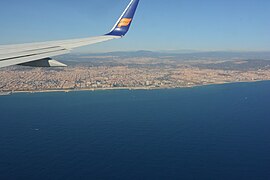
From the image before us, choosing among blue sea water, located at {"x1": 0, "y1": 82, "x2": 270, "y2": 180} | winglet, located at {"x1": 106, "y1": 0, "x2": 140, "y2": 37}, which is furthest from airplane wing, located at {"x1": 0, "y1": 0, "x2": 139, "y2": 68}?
blue sea water, located at {"x1": 0, "y1": 82, "x2": 270, "y2": 180}

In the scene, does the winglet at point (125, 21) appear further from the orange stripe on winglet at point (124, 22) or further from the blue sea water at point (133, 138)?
the blue sea water at point (133, 138)

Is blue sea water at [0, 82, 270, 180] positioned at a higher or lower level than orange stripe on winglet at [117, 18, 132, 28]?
lower

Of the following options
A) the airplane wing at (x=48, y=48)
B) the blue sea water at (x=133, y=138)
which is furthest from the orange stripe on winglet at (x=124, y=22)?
the blue sea water at (x=133, y=138)

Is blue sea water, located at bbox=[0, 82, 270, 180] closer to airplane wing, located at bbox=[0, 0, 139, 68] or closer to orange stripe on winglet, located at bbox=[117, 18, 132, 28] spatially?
airplane wing, located at bbox=[0, 0, 139, 68]

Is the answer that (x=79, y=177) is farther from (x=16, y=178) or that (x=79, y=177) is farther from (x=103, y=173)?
(x=16, y=178)

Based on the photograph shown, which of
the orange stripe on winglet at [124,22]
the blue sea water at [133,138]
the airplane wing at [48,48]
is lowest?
the blue sea water at [133,138]

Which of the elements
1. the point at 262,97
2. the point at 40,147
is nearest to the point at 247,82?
the point at 262,97
